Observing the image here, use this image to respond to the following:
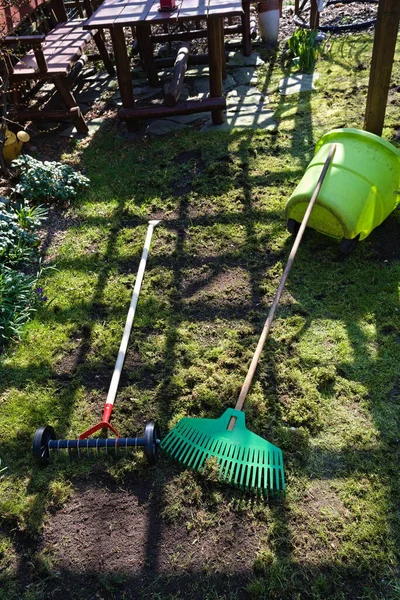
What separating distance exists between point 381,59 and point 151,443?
3.55m

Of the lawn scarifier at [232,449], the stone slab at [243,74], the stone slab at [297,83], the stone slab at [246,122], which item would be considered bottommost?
the stone slab at [243,74]

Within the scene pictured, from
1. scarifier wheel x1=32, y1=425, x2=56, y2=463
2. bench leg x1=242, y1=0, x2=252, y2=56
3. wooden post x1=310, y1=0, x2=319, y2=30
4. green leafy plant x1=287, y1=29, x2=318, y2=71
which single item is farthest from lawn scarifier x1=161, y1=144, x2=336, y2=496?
wooden post x1=310, y1=0, x2=319, y2=30

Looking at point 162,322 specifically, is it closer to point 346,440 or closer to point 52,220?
point 346,440

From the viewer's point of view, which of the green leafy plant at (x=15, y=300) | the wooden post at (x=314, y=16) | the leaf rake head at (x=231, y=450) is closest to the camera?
the leaf rake head at (x=231, y=450)

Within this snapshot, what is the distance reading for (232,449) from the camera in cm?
245

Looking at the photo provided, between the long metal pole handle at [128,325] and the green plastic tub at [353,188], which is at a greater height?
the green plastic tub at [353,188]

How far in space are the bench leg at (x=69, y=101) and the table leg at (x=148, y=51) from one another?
1441 mm

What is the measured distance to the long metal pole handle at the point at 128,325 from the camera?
2.89m

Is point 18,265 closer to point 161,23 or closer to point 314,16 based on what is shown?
point 161,23

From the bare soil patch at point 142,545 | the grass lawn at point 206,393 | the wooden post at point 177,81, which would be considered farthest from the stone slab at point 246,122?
the bare soil patch at point 142,545

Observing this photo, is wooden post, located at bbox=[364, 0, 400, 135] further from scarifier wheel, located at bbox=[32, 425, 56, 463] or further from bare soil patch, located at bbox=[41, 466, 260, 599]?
scarifier wheel, located at bbox=[32, 425, 56, 463]

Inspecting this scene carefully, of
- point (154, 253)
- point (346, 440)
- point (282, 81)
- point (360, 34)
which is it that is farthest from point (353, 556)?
point (360, 34)

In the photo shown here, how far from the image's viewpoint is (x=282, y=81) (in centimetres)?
659

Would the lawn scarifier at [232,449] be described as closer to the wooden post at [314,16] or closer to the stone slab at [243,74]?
the stone slab at [243,74]
